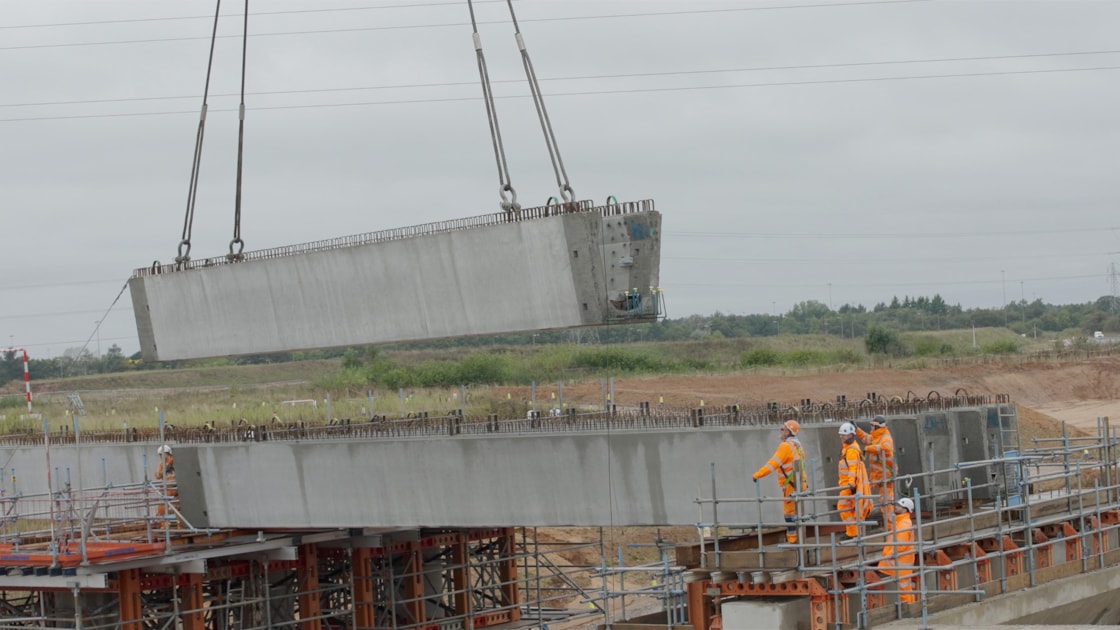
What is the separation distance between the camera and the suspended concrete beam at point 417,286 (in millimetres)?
20422

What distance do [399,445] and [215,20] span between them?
1014 centimetres

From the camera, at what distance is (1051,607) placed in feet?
62.5

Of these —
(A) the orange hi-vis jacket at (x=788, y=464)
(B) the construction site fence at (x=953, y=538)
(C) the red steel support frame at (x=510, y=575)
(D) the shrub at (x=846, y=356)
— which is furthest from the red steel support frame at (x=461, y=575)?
(D) the shrub at (x=846, y=356)

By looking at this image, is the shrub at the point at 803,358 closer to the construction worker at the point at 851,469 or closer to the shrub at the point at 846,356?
the shrub at the point at 846,356

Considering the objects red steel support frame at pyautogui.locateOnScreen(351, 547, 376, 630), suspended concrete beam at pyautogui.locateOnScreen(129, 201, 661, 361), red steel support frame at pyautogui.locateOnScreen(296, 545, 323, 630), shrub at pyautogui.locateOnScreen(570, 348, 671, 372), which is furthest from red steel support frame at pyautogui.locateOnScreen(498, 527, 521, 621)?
shrub at pyautogui.locateOnScreen(570, 348, 671, 372)

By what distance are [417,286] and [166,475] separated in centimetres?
638

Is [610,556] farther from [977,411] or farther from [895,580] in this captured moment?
[895,580]

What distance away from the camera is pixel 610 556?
1721 inches

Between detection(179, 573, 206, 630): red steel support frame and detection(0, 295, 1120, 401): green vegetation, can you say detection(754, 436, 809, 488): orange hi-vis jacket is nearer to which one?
detection(179, 573, 206, 630): red steel support frame

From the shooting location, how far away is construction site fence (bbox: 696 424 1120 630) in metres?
15.0

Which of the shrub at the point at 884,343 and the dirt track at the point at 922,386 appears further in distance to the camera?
the shrub at the point at 884,343

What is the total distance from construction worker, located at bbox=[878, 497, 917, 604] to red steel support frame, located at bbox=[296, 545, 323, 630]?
12407 millimetres

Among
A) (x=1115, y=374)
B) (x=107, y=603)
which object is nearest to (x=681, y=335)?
(x=1115, y=374)

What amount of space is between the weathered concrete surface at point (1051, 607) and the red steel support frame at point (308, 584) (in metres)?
12.7
